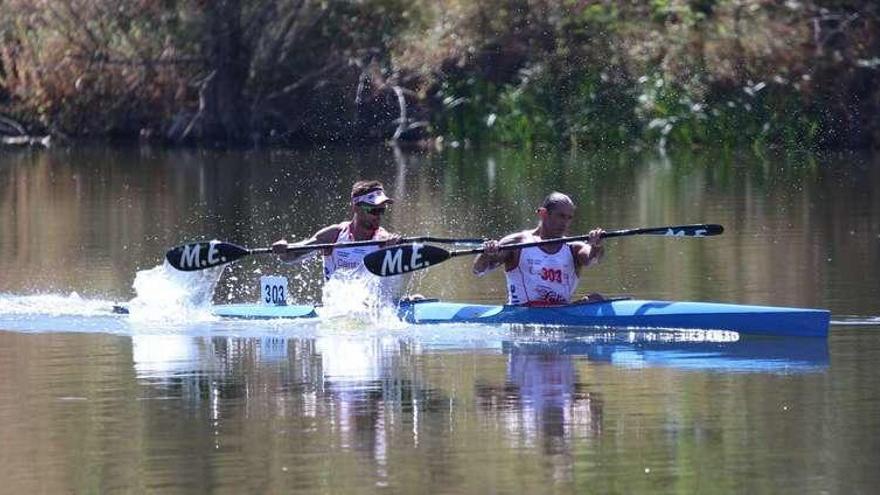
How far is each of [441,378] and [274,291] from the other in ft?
15.8

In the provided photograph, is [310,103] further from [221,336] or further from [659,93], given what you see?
[221,336]

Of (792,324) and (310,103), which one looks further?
(310,103)

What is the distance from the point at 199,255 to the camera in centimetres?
2161

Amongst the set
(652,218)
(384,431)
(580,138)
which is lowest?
(384,431)

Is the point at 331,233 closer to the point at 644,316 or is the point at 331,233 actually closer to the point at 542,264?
the point at 542,264

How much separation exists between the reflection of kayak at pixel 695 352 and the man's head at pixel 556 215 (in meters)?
1.10

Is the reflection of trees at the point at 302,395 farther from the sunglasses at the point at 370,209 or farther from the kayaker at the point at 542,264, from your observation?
the sunglasses at the point at 370,209

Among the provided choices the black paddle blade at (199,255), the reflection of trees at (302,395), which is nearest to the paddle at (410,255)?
the reflection of trees at (302,395)

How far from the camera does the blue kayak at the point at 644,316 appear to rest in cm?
1797

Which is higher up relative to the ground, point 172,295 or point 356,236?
point 356,236

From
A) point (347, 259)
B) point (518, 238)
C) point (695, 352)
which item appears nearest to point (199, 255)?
point (347, 259)

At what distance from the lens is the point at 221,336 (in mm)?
19391

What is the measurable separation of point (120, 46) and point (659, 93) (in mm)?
13071

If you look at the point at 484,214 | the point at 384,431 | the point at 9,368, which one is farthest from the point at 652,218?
the point at 384,431
